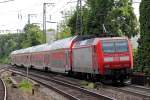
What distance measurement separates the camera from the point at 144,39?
35156 millimetres

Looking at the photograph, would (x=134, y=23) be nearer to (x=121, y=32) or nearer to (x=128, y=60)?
(x=121, y=32)

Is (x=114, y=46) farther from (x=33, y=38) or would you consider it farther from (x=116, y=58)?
(x=33, y=38)

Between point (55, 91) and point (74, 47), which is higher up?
point (74, 47)

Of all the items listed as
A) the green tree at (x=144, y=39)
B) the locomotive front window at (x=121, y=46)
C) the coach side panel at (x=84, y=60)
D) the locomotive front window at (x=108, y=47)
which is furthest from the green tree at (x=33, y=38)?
the locomotive front window at (x=108, y=47)

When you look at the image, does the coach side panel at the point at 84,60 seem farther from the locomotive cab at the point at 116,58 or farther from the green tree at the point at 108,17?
the green tree at the point at 108,17

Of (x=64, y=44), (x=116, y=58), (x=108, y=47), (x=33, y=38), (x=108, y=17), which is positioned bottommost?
(x=33, y=38)

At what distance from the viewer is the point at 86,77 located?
112 ft

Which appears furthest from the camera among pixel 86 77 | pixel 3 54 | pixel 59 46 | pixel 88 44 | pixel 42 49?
pixel 3 54

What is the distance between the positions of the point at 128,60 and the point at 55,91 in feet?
15.6

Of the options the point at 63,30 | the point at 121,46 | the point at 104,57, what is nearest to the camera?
the point at 104,57

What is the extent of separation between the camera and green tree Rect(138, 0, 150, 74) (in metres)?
34.4

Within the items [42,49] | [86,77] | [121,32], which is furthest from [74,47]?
Result: [121,32]

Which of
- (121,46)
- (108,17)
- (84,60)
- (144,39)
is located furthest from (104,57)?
(108,17)

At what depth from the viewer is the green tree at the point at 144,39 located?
113 feet
